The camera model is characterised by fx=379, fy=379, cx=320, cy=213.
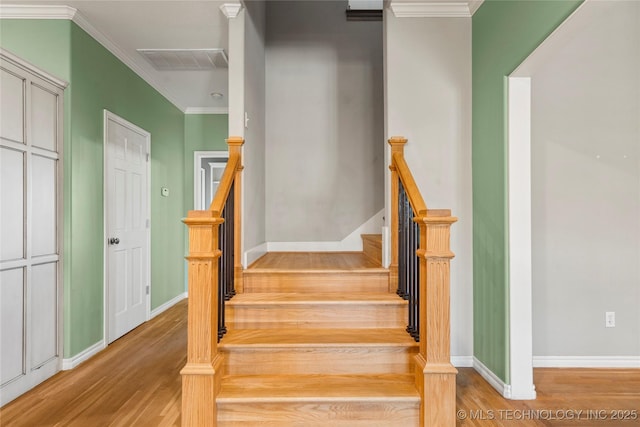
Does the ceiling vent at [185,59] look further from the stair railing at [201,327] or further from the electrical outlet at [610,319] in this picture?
the electrical outlet at [610,319]

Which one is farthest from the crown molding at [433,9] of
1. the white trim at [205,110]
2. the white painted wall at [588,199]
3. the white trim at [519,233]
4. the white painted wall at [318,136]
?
the white trim at [205,110]

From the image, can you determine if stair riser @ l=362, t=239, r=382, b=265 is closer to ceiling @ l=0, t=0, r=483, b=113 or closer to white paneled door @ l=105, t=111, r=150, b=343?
ceiling @ l=0, t=0, r=483, b=113

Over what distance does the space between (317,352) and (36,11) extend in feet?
10.5

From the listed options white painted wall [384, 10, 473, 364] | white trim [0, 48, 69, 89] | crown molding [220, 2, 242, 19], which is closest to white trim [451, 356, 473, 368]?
white painted wall [384, 10, 473, 364]

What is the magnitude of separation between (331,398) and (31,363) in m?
2.07

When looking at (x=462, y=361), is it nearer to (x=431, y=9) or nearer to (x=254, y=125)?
(x=254, y=125)

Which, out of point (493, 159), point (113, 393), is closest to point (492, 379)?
point (493, 159)

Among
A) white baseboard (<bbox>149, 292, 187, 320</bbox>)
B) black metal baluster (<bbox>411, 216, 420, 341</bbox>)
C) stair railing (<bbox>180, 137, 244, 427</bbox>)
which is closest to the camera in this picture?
stair railing (<bbox>180, 137, 244, 427</bbox>)

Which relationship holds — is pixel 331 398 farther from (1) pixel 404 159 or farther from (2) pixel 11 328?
(2) pixel 11 328

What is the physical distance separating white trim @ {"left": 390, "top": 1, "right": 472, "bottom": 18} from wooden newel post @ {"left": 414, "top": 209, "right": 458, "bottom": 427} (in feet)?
5.77

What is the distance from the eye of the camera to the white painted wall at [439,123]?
2.82 meters

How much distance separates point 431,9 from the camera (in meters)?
2.81

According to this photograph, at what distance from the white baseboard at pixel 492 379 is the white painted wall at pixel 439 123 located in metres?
0.10

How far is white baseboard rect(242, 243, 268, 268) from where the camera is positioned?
2.76 metres
